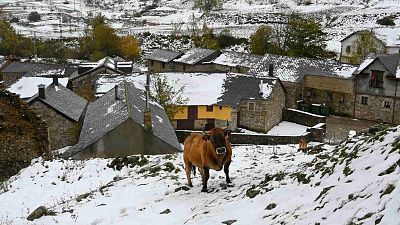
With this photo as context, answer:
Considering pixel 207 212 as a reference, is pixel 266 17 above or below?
above

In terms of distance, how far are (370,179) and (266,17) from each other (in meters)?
106

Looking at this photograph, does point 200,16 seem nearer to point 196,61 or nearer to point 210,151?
point 196,61

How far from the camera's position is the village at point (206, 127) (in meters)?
9.31

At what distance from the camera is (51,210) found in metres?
11.9

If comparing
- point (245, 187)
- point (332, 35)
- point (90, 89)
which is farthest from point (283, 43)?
point (245, 187)

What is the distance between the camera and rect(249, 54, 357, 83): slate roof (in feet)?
158

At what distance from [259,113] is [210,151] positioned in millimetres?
32512

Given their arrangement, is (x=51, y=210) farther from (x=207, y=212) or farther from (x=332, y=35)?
(x=332, y=35)

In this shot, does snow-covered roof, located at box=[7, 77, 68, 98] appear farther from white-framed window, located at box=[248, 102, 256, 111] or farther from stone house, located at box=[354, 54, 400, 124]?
stone house, located at box=[354, 54, 400, 124]

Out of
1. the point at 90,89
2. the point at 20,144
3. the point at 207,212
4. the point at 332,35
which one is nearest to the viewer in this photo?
the point at 207,212

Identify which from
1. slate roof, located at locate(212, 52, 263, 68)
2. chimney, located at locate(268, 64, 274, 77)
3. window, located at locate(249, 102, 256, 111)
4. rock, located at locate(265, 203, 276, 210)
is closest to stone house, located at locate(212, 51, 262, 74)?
slate roof, located at locate(212, 52, 263, 68)

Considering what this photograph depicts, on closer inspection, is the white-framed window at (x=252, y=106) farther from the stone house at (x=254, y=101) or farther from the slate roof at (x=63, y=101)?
the slate roof at (x=63, y=101)

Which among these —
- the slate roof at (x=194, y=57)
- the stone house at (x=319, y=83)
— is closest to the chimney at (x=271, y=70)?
the stone house at (x=319, y=83)

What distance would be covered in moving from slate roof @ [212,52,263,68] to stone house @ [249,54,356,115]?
9.46 meters
